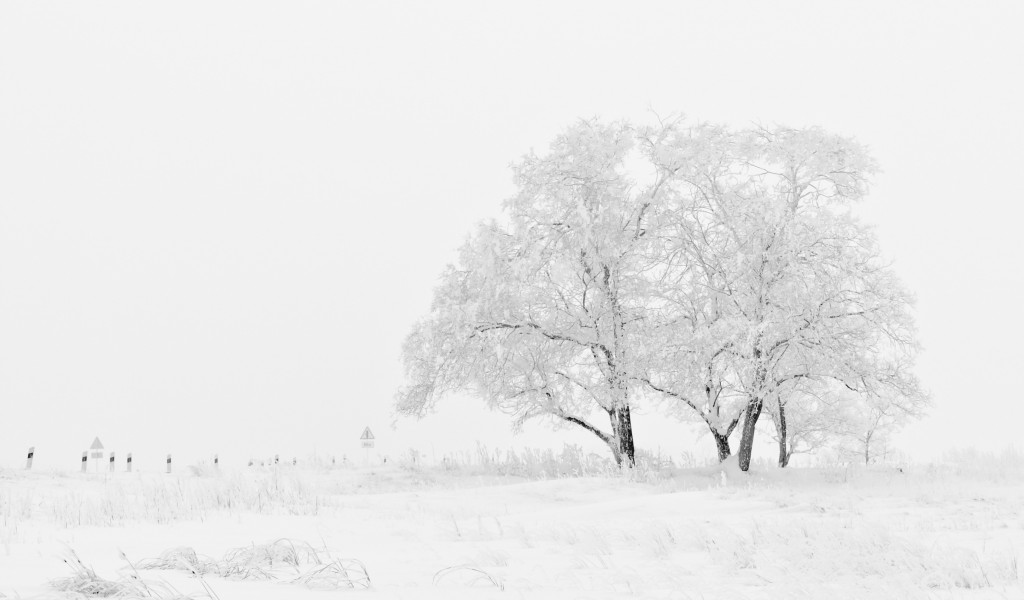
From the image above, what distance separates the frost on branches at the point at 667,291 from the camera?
1739 centimetres

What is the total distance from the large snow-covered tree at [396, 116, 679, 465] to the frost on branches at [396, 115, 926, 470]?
Result: 0.04 metres

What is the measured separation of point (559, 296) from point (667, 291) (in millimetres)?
2704

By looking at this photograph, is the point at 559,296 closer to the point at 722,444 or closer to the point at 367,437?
the point at 722,444

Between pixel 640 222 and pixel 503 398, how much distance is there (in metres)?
5.78

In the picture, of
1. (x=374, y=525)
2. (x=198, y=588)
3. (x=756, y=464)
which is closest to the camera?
(x=198, y=588)

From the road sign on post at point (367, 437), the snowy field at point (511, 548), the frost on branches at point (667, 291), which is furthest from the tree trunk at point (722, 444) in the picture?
the road sign on post at point (367, 437)

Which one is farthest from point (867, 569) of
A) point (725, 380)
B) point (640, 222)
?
point (640, 222)

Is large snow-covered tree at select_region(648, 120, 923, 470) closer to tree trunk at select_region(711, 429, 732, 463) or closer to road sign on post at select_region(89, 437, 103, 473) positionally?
Answer: tree trunk at select_region(711, 429, 732, 463)

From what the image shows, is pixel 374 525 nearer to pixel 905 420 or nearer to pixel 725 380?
pixel 725 380

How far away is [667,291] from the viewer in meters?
19.0

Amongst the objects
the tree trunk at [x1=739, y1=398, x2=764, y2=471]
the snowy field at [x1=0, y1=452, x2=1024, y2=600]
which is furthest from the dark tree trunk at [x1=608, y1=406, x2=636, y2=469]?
the snowy field at [x1=0, y1=452, x2=1024, y2=600]

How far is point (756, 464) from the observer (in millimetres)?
20000

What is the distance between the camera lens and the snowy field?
15.6 ft

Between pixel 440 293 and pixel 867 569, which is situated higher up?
pixel 440 293
